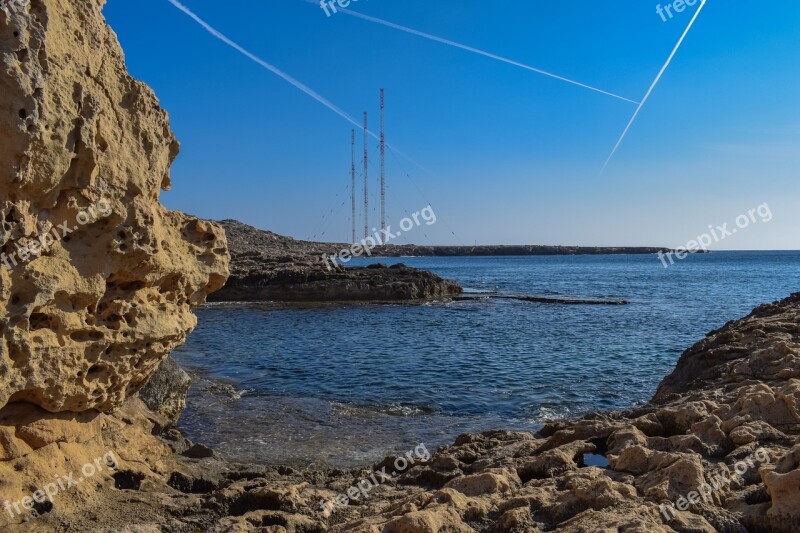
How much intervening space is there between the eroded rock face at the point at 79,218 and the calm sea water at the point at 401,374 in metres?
3.61

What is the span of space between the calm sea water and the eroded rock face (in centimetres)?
361

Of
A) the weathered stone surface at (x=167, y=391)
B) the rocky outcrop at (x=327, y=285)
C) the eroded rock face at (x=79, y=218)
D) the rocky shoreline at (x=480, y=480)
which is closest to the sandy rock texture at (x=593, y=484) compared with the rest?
the rocky shoreline at (x=480, y=480)

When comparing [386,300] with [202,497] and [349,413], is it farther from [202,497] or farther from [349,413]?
[202,497]

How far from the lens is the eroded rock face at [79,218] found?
5211 millimetres

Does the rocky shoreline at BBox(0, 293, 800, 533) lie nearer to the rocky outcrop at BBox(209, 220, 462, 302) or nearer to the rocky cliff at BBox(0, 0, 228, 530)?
the rocky cliff at BBox(0, 0, 228, 530)

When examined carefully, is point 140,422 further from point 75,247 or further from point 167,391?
point 75,247

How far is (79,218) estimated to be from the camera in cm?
599

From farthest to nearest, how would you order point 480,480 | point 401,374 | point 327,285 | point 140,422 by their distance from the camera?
point 327,285 < point 401,374 < point 140,422 < point 480,480

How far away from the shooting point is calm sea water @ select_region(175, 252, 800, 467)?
11.1 m

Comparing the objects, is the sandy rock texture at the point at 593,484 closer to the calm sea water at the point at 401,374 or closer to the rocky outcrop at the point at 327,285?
the calm sea water at the point at 401,374

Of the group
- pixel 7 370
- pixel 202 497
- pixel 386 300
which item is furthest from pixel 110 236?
pixel 386 300

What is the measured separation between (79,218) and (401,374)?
1193 cm

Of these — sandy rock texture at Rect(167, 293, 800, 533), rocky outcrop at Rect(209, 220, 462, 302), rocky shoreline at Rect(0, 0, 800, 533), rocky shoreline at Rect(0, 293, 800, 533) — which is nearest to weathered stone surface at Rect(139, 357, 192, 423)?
rocky shoreline at Rect(0, 293, 800, 533)

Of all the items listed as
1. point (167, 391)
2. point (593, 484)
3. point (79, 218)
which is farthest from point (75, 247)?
point (167, 391)
